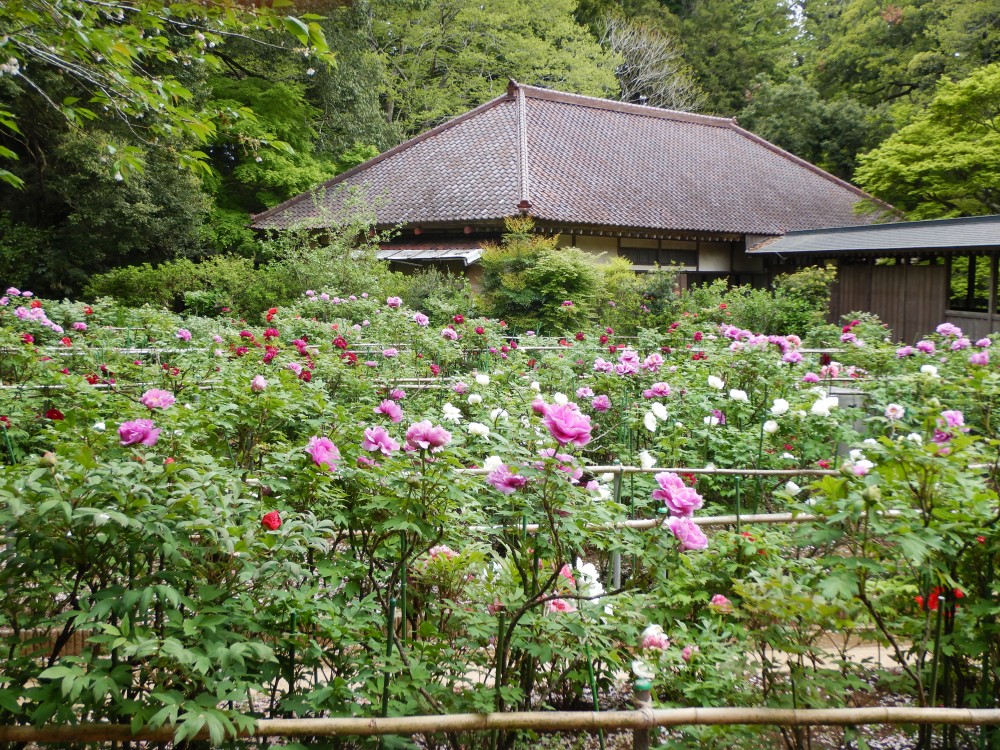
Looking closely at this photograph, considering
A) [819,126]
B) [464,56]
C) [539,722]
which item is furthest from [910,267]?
[464,56]

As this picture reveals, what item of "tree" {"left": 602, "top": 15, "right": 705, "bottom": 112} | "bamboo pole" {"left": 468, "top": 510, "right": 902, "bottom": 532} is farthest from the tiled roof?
"tree" {"left": 602, "top": 15, "right": 705, "bottom": 112}

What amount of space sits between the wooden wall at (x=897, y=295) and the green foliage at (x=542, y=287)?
6.43 m

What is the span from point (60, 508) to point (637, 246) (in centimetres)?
1560

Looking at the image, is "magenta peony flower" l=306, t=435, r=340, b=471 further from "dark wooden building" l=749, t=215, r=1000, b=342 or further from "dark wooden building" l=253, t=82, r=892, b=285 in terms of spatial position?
"dark wooden building" l=749, t=215, r=1000, b=342

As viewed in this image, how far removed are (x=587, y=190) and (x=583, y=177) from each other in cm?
73

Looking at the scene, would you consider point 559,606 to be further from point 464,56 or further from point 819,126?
point 819,126

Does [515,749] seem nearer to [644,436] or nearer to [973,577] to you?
[973,577]

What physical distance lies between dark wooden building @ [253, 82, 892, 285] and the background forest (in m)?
2.04

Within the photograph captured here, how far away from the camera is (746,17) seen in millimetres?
33375

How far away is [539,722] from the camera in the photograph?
1737 millimetres

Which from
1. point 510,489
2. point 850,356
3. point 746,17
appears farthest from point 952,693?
point 746,17

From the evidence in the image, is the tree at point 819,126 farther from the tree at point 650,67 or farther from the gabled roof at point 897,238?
the gabled roof at point 897,238


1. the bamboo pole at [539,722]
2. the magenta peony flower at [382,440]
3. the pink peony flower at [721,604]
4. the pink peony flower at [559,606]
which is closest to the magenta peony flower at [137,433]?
the magenta peony flower at [382,440]

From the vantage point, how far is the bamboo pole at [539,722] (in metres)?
1.62
